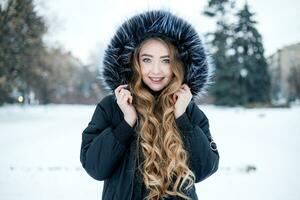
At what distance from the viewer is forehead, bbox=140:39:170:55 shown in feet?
6.39

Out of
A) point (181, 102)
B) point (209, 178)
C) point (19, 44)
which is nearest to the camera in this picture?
point (181, 102)

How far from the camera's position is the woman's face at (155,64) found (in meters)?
1.94

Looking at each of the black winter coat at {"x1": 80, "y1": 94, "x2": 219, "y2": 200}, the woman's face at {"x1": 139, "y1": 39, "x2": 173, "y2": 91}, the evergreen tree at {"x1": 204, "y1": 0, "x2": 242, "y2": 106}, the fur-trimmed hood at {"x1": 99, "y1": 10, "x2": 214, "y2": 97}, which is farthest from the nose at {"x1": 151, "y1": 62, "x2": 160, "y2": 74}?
the evergreen tree at {"x1": 204, "y1": 0, "x2": 242, "y2": 106}

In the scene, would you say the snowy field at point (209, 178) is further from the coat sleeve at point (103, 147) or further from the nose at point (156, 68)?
the nose at point (156, 68)

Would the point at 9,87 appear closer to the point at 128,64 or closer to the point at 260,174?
the point at 260,174

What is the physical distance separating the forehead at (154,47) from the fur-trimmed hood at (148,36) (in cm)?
4

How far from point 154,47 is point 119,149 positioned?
2.13 feet

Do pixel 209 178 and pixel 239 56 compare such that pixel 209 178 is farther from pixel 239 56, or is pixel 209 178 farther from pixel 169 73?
pixel 239 56

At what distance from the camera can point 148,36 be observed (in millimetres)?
1968

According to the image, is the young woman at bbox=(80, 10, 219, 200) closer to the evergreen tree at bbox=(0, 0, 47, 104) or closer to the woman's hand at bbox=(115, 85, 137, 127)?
the woman's hand at bbox=(115, 85, 137, 127)

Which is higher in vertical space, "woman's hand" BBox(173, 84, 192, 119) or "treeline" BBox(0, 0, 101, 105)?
"treeline" BBox(0, 0, 101, 105)

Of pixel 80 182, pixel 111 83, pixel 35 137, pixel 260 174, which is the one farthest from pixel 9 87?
pixel 111 83

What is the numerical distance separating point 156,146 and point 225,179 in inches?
136

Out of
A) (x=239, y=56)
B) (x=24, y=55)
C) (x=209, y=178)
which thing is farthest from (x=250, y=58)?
(x=209, y=178)
